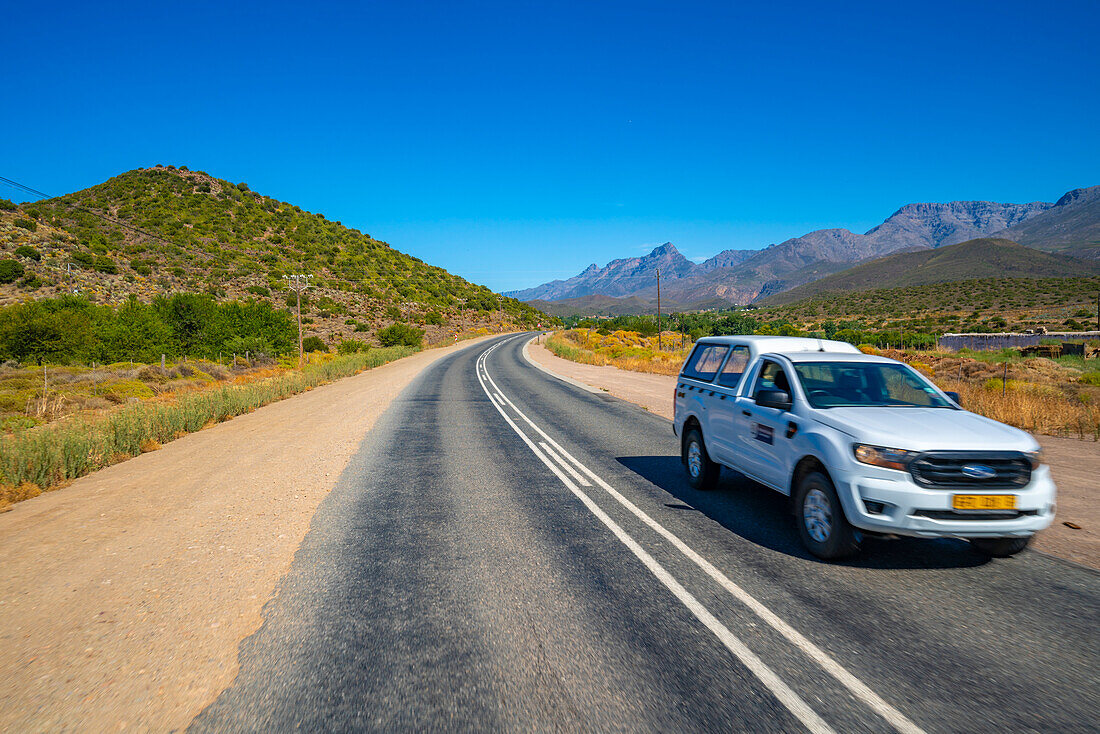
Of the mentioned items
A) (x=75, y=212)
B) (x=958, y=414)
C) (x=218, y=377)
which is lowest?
(x=218, y=377)

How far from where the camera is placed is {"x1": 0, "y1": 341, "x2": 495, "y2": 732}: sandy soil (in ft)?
10.0

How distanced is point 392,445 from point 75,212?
243 ft

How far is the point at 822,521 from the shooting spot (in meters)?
4.78

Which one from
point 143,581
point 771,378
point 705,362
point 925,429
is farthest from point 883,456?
point 143,581

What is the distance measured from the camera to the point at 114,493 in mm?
7574

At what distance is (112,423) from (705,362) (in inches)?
461

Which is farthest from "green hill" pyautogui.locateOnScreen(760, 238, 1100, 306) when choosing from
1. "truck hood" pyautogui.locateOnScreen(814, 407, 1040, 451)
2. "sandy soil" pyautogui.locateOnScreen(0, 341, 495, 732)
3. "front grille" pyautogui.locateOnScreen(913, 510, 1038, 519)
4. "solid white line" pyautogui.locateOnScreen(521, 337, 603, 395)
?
"sandy soil" pyautogui.locateOnScreen(0, 341, 495, 732)

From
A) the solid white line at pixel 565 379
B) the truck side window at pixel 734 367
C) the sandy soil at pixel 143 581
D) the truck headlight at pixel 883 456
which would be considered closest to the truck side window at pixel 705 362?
the truck side window at pixel 734 367

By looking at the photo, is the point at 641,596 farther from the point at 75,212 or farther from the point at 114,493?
the point at 75,212

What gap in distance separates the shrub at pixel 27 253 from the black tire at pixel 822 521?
59.4m

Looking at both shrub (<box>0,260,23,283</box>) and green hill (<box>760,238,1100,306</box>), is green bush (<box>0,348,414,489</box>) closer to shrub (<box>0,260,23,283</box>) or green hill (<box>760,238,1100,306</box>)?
shrub (<box>0,260,23,283</box>)

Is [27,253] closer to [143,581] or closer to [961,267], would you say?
[143,581]

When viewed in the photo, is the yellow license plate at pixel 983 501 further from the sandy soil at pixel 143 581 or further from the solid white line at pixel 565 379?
the solid white line at pixel 565 379

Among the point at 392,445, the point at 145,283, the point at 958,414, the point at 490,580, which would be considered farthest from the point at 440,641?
the point at 145,283
